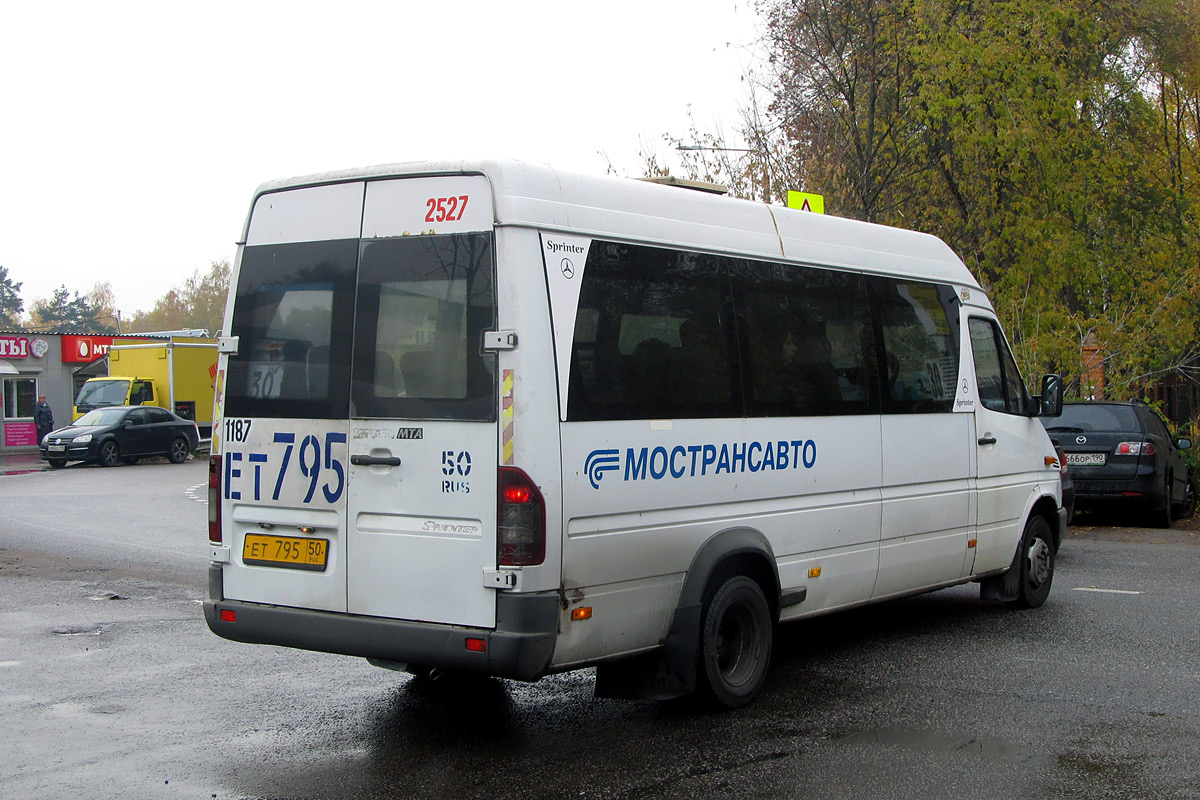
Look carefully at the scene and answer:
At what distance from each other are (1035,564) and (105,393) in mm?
31730

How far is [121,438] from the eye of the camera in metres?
30.8

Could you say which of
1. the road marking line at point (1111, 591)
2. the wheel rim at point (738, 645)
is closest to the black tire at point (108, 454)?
the road marking line at point (1111, 591)

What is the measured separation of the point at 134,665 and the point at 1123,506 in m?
12.4

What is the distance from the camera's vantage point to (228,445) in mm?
6051

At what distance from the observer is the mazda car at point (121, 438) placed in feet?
98.6

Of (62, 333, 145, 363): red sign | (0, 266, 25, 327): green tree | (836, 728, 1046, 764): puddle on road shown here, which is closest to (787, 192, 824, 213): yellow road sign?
(836, 728, 1046, 764): puddle on road

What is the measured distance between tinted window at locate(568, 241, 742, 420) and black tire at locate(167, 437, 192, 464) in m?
28.7

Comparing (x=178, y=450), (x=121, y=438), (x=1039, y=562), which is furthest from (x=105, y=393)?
(x=1039, y=562)

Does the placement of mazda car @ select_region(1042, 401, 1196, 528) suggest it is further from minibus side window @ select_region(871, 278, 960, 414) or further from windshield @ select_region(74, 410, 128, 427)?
windshield @ select_region(74, 410, 128, 427)

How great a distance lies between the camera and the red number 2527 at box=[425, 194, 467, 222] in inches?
214

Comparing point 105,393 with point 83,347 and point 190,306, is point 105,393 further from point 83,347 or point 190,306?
point 190,306

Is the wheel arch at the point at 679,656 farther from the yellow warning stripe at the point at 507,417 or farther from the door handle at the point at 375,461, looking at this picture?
the door handle at the point at 375,461

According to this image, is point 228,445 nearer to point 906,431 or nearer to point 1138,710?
point 906,431

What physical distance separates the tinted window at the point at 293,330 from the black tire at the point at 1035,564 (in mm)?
5660
